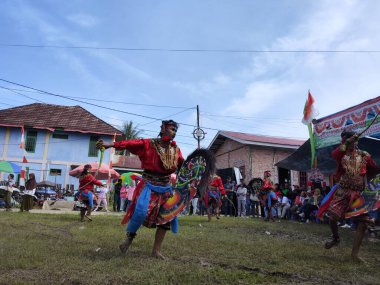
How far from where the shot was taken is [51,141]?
28.6m

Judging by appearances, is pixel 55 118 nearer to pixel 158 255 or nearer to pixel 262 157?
pixel 262 157

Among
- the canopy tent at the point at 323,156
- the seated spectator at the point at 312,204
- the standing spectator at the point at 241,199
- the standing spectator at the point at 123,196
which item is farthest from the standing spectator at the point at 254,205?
the standing spectator at the point at 123,196

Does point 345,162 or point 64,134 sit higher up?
point 64,134

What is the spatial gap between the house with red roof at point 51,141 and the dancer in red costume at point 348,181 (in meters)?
24.8

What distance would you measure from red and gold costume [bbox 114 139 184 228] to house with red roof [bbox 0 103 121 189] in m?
24.4

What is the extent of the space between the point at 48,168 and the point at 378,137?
80.6 ft

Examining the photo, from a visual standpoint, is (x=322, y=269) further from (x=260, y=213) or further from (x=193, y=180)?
(x=260, y=213)

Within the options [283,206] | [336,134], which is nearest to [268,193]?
[283,206]

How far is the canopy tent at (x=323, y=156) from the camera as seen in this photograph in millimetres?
10569

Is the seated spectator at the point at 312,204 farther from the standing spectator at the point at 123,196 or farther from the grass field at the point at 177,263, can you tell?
the standing spectator at the point at 123,196

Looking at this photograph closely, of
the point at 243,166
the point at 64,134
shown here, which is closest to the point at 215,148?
the point at 243,166

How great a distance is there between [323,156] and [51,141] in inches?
878

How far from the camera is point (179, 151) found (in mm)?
5410

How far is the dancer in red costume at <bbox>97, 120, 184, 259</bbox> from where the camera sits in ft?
15.9
